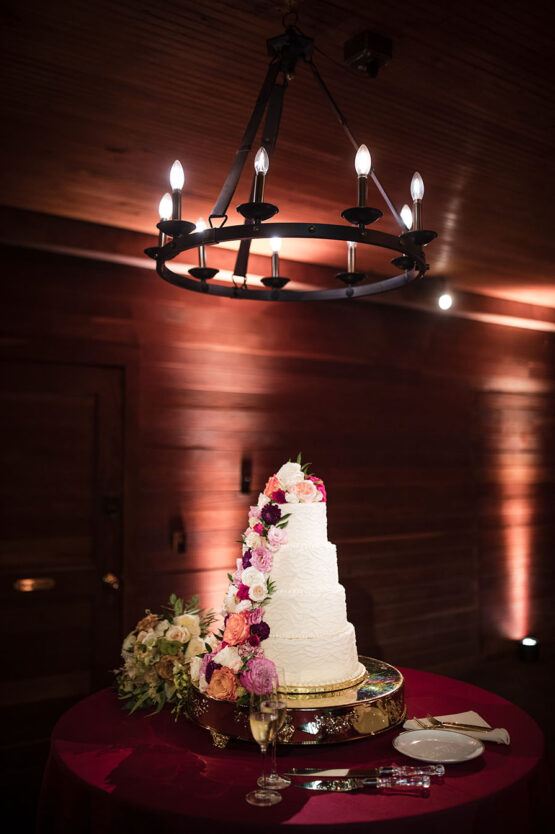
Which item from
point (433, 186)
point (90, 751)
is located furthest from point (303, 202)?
point (90, 751)

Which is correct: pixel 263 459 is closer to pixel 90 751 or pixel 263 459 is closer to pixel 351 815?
pixel 90 751

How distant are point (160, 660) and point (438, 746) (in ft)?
2.94

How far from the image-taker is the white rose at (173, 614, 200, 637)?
2434 mm

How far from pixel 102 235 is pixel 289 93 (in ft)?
5.92

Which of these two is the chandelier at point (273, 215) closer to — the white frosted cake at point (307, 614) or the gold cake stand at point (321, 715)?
the white frosted cake at point (307, 614)

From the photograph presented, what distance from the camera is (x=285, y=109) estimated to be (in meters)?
2.74

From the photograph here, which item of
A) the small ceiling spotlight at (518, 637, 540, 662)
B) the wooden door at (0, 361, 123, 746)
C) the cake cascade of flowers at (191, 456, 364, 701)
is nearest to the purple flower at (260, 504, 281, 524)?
the cake cascade of flowers at (191, 456, 364, 701)

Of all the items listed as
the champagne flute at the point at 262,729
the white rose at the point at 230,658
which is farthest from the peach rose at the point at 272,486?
the champagne flute at the point at 262,729

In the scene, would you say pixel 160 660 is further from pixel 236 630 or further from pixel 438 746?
pixel 438 746

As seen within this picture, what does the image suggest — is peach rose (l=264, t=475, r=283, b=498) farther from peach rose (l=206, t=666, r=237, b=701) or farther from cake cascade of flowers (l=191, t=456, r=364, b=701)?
peach rose (l=206, t=666, r=237, b=701)

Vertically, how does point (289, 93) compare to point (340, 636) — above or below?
above

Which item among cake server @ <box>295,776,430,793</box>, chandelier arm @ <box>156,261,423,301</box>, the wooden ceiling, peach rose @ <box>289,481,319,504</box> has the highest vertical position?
the wooden ceiling

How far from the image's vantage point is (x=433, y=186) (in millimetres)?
3541

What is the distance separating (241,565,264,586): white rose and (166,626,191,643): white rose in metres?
0.40
